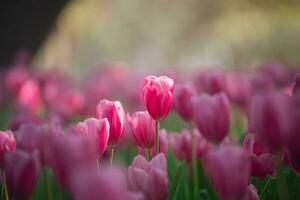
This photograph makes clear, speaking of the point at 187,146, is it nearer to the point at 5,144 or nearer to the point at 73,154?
the point at 5,144

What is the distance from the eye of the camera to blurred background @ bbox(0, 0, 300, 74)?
56.1 ft

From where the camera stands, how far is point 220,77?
246 centimetres

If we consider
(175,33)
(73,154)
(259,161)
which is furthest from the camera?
(175,33)

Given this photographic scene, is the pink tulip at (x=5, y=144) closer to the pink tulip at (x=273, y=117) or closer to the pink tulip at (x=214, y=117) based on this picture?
the pink tulip at (x=214, y=117)

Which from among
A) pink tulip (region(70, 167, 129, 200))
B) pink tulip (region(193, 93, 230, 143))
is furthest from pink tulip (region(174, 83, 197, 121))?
pink tulip (region(70, 167, 129, 200))

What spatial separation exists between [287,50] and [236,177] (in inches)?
618

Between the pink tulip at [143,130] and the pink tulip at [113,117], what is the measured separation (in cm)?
11

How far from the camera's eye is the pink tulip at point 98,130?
1312 mm

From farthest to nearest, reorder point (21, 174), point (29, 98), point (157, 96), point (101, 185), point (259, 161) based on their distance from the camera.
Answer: point (29, 98), point (157, 96), point (259, 161), point (21, 174), point (101, 185)

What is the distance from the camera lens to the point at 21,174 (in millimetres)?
1216

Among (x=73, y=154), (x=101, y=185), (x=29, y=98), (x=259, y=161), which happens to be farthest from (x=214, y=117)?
(x=29, y=98)

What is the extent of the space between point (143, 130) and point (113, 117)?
153 millimetres

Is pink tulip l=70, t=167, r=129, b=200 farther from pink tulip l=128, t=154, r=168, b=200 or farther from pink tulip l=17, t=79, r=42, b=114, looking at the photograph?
pink tulip l=17, t=79, r=42, b=114

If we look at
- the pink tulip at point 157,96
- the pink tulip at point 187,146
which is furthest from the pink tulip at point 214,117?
the pink tulip at point 187,146
